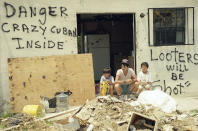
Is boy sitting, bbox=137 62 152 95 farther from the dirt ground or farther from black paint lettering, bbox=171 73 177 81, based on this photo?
black paint lettering, bbox=171 73 177 81

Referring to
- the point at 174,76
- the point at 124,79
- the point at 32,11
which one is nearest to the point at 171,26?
the point at 174,76

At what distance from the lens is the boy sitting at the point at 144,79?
29.6ft

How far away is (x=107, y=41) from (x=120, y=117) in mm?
8270

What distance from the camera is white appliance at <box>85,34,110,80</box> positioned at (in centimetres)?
1439

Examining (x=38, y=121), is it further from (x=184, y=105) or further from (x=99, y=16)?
(x=99, y=16)

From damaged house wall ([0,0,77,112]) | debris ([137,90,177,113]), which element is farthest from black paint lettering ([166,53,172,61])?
damaged house wall ([0,0,77,112])

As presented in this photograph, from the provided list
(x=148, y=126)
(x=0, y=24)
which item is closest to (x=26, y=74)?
(x=0, y=24)

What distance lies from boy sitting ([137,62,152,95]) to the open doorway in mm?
5245

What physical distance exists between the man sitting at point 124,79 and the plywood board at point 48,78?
84 cm

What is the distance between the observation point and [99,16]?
13703mm

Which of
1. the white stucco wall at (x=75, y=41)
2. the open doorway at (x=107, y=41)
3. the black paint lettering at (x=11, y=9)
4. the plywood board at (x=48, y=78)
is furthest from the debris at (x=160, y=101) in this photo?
the open doorway at (x=107, y=41)

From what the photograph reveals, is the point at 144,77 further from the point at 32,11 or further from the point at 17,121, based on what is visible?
the point at 17,121

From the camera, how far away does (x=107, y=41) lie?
14711 mm

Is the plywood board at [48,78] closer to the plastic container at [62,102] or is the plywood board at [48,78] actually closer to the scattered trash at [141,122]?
the plastic container at [62,102]
